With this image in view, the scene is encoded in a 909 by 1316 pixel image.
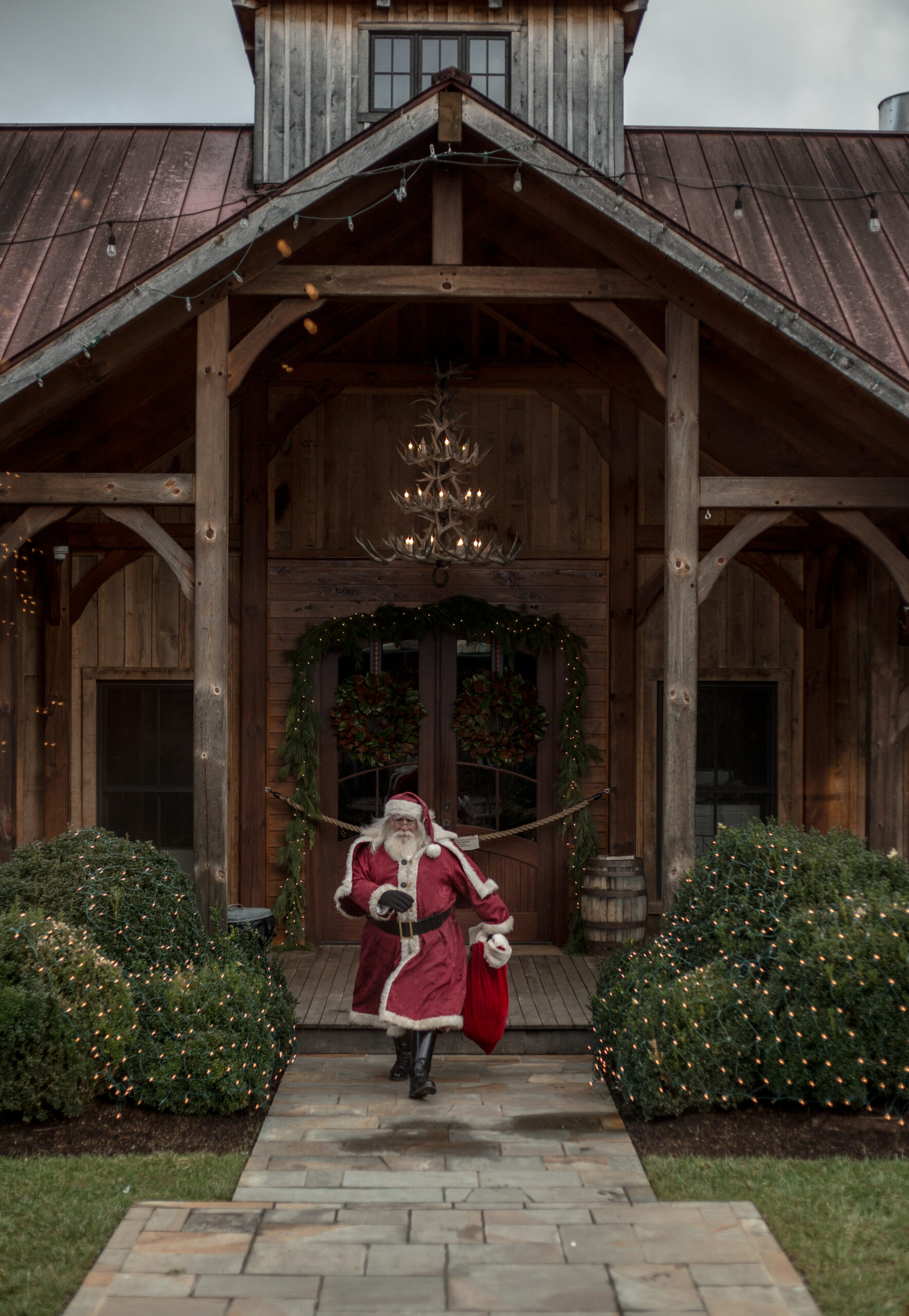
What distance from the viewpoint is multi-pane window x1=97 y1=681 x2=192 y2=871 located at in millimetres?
9312

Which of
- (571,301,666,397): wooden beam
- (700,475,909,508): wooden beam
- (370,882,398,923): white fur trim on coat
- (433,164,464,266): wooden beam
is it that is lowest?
(370,882,398,923): white fur trim on coat

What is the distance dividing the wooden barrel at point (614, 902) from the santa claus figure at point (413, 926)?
7.19 feet

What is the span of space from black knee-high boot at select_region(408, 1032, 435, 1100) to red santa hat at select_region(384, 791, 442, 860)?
36.5 inches

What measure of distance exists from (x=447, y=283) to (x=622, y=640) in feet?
11.3

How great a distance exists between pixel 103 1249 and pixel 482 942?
2.53 m

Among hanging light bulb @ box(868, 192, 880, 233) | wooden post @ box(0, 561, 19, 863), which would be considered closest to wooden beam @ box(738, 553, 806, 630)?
hanging light bulb @ box(868, 192, 880, 233)

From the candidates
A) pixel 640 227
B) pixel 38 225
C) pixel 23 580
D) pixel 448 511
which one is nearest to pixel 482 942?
pixel 448 511

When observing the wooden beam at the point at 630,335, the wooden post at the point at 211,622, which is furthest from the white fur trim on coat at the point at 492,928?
the wooden beam at the point at 630,335

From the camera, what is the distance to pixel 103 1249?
165 inches

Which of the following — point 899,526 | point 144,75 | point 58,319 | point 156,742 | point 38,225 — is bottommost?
point 156,742

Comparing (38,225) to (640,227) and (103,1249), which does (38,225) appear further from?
(103,1249)

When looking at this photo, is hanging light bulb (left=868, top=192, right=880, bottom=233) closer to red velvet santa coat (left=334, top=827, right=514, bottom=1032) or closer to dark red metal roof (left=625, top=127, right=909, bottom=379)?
dark red metal roof (left=625, top=127, right=909, bottom=379)

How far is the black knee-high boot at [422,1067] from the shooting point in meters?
5.94

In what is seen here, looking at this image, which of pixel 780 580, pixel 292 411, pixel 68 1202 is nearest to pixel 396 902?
pixel 68 1202
